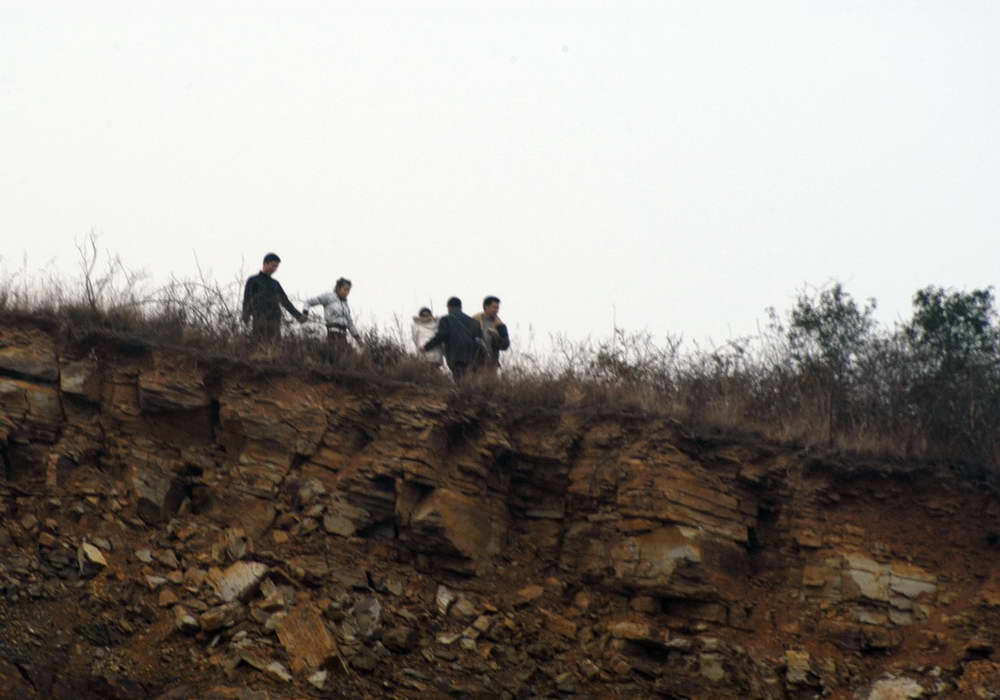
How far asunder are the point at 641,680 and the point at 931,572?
3.20 metres

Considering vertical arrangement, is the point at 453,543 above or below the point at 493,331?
below

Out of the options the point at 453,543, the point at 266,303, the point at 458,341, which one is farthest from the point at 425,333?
the point at 453,543

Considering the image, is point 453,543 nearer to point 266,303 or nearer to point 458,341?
point 458,341

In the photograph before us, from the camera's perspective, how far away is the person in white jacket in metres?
14.3

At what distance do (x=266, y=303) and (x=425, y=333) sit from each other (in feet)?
6.05

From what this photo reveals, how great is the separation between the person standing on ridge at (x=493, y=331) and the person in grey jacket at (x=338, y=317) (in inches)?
57.9

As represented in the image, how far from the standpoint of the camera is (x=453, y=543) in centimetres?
1273

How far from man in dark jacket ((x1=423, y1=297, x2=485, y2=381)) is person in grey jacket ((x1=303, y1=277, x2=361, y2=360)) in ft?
2.91

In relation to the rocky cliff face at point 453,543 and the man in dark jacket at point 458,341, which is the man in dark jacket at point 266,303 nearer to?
the rocky cliff face at point 453,543

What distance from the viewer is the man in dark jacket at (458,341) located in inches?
560

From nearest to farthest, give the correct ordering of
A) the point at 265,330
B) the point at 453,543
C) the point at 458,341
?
1. the point at 453,543
2. the point at 265,330
3. the point at 458,341

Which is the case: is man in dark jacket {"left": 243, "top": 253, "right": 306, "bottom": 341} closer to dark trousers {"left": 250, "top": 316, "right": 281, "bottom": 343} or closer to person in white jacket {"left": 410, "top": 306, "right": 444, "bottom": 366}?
dark trousers {"left": 250, "top": 316, "right": 281, "bottom": 343}

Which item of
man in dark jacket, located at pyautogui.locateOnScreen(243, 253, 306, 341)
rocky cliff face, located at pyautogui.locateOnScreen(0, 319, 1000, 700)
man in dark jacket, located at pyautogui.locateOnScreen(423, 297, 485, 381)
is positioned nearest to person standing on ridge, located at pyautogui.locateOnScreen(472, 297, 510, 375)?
man in dark jacket, located at pyautogui.locateOnScreen(423, 297, 485, 381)

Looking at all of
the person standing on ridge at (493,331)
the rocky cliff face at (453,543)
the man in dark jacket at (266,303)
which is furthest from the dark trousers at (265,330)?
the person standing on ridge at (493,331)
